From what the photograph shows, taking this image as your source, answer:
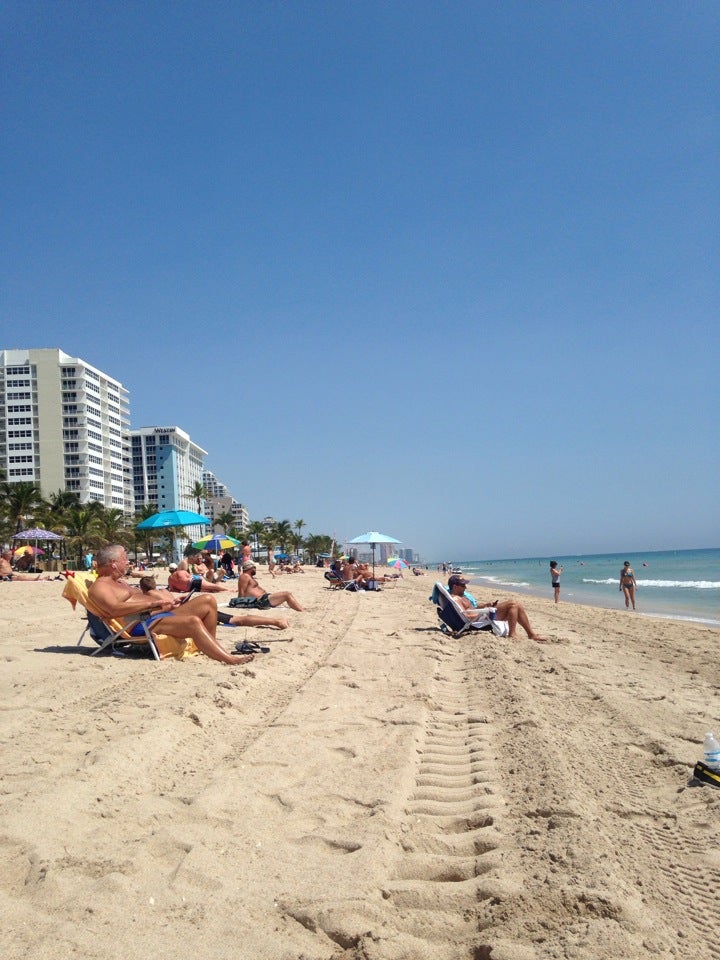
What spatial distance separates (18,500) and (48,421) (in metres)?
52.5

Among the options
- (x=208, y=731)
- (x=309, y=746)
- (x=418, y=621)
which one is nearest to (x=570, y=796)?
(x=309, y=746)

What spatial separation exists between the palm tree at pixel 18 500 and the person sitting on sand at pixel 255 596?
40.5 metres

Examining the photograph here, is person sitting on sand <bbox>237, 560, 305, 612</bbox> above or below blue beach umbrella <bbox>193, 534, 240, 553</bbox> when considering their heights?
below

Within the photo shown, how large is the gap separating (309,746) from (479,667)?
3221mm

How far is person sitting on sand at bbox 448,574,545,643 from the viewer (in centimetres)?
921

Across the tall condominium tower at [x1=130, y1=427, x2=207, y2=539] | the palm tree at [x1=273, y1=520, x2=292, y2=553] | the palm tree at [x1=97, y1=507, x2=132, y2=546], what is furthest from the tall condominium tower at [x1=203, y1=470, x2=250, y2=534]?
the palm tree at [x1=97, y1=507, x2=132, y2=546]

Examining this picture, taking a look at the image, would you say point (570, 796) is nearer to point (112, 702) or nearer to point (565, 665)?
point (112, 702)

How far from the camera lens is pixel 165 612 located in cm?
656

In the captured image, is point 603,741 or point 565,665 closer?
point 603,741

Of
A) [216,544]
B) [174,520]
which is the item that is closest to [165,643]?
[174,520]

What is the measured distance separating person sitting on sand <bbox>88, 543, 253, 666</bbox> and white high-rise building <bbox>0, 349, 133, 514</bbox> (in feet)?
308

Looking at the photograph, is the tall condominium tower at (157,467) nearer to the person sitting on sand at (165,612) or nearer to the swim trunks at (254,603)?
the swim trunks at (254,603)

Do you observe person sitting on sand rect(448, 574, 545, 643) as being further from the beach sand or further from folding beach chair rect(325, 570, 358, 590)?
folding beach chair rect(325, 570, 358, 590)

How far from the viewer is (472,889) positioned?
2.38m
